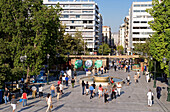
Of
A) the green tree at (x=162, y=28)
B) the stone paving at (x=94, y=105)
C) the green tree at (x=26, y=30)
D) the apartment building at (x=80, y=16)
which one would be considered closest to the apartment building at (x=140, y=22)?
the apartment building at (x=80, y=16)

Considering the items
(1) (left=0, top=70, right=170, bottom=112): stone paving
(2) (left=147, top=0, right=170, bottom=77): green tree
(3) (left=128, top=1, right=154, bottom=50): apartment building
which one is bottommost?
(1) (left=0, top=70, right=170, bottom=112): stone paving

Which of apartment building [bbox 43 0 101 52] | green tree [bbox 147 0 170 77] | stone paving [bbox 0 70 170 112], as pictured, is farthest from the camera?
apartment building [bbox 43 0 101 52]

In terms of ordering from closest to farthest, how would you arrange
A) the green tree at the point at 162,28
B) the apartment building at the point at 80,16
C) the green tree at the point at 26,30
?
the green tree at the point at 162,28, the green tree at the point at 26,30, the apartment building at the point at 80,16

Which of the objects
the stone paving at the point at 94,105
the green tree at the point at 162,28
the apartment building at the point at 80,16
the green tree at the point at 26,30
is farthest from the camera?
the apartment building at the point at 80,16

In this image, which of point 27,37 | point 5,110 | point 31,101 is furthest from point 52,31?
point 5,110

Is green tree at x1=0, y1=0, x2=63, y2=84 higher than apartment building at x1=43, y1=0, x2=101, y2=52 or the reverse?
the reverse

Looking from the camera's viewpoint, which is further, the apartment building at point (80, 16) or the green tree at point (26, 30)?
the apartment building at point (80, 16)

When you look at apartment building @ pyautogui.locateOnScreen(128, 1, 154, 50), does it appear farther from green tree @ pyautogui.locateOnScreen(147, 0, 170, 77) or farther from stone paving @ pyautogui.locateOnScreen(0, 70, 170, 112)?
stone paving @ pyautogui.locateOnScreen(0, 70, 170, 112)

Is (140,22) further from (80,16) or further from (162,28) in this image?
(162,28)

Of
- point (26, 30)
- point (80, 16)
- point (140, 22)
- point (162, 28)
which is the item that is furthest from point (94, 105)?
point (140, 22)

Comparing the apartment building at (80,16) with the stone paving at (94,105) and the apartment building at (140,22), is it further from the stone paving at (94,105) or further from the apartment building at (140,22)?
the stone paving at (94,105)

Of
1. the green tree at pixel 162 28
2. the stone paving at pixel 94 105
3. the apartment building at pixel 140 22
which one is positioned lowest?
the stone paving at pixel 94 105

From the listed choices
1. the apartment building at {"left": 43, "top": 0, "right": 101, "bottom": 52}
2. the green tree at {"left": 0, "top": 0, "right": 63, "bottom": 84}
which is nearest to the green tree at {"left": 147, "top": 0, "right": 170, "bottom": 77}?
the green tree at {"left": 0, "top": 0, "right": 63, "bottom": 84}

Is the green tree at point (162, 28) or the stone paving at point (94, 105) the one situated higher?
the green tree at point (162, 28)
